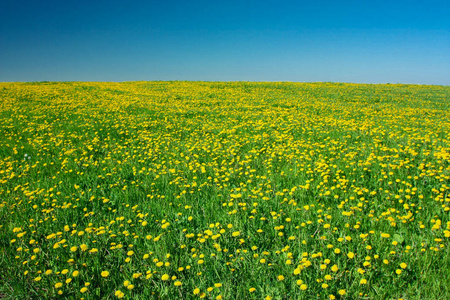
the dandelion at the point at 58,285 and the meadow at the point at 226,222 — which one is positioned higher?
the meadow at the point at 226,222

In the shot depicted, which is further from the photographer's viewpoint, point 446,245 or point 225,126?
point 225,126

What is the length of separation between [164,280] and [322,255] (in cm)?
152

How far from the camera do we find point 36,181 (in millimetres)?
4656

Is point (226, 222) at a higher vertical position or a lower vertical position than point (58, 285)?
higher

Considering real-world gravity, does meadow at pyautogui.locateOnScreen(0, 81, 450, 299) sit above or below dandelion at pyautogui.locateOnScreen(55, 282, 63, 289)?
above

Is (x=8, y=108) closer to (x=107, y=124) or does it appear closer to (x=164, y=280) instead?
(x=107, y=124)

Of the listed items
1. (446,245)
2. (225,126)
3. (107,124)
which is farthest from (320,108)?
(446,245)

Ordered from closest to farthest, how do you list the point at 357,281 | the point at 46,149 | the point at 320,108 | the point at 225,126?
the point at 357,281, the point at 46,149, the point at 225,126, the point at 320,108

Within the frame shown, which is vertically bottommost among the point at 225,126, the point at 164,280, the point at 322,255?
the point at 164,280

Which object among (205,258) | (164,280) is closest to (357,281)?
(205,258)

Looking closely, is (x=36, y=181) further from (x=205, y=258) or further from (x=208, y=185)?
(x=205, y=258)

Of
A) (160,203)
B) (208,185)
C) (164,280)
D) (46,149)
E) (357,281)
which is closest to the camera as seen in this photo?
(357,281)

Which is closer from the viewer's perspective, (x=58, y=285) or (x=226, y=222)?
(x=58, y=285)

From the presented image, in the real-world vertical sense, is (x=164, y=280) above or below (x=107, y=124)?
below
